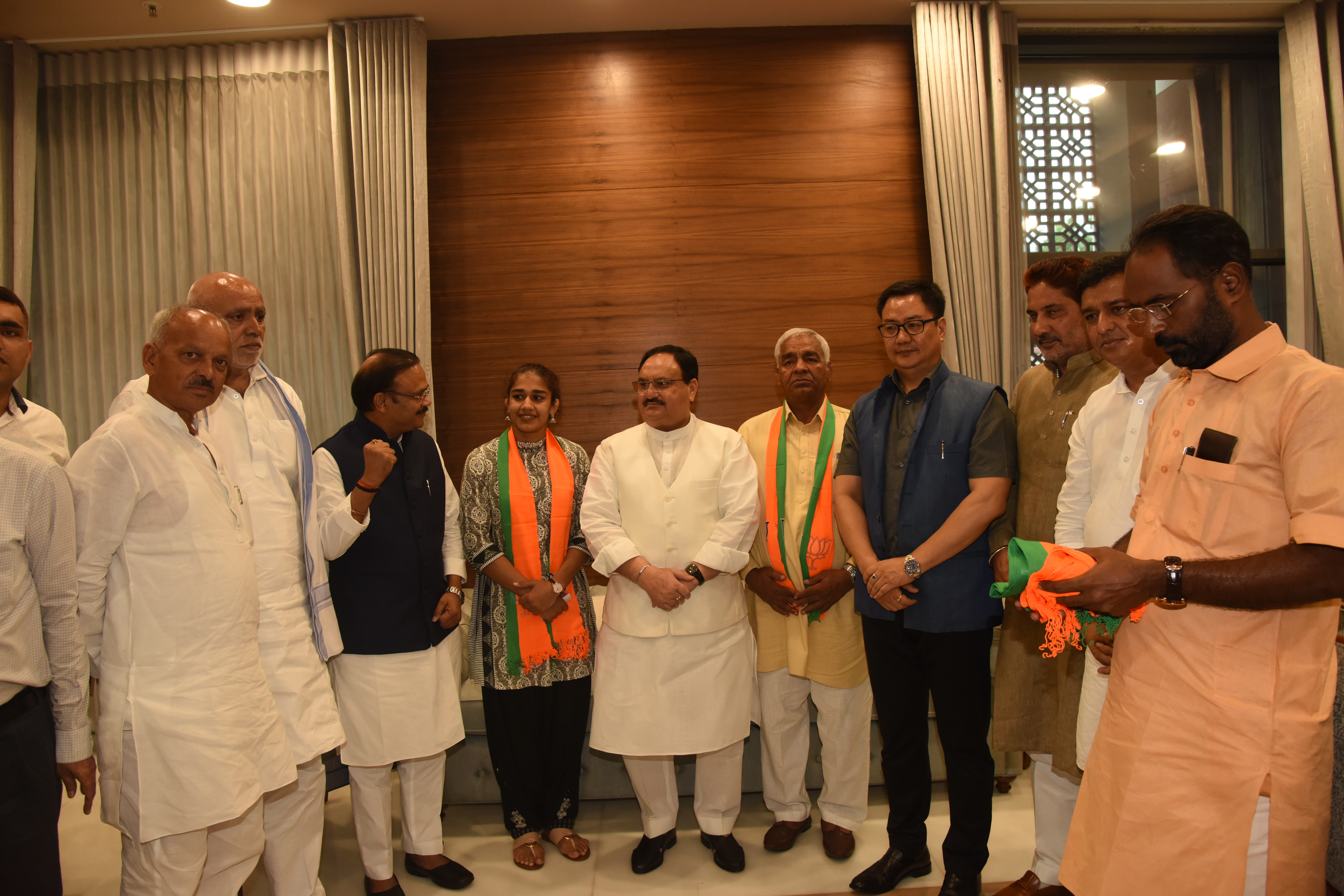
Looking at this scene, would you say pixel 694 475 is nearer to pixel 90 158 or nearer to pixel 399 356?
pixel 399 356

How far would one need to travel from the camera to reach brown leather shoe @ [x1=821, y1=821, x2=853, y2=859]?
2.91m

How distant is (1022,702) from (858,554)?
717mm

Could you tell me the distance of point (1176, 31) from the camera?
16.0ft

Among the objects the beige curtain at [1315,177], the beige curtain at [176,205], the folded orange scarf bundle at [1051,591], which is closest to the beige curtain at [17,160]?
the beige curtain at [176,205]

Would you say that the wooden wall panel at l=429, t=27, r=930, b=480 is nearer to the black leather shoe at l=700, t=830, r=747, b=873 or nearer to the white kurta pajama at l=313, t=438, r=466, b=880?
the white kurta pajama at l=313, t=438, r=466, b=880

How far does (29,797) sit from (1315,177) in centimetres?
642

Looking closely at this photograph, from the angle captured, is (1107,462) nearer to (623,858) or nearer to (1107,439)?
(1107,439)

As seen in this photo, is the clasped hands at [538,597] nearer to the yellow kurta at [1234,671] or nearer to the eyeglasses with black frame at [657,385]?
the eyeglasses with black frame at [657,385]

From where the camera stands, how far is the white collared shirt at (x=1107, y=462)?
2.05 meters

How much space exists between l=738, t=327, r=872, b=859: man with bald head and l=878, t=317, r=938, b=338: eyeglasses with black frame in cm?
39

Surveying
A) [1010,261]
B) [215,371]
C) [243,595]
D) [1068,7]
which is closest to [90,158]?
[215,371]

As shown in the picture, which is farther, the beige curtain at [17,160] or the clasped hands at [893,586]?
the beige curtain at [17,160]

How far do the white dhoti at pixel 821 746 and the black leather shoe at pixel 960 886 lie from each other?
443mm

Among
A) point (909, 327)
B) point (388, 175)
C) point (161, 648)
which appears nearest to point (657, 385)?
point (909, 327)
